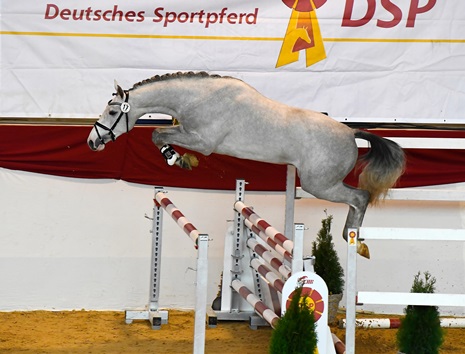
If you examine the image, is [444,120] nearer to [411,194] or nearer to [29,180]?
[411,194]

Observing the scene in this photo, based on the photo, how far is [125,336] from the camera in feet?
18.9

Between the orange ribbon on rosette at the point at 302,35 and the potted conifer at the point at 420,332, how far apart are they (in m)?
1.94

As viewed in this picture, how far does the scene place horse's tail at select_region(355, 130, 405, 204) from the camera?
536 cm

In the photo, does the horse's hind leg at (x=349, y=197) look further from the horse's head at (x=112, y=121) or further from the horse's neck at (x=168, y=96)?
the horse's head at (x=112, y=121)

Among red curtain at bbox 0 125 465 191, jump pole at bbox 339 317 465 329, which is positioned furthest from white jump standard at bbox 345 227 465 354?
red curtain at bbox 0 125 465 191

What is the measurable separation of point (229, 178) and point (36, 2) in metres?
1.61

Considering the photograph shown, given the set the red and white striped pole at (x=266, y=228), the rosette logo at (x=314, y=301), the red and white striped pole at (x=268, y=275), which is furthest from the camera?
the red and white striped pole at (x=268, y=275)

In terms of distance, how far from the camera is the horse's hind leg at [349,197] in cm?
531

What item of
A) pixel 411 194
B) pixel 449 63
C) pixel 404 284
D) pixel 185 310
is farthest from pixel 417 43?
pixel 185 310

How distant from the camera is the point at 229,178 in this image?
635 centimetres

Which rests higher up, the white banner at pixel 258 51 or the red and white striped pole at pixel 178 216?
the white banner at pixel 258 51

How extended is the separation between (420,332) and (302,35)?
2.20 metres

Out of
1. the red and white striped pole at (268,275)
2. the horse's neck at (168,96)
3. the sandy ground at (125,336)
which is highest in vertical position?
the horse's neck at (168,96)

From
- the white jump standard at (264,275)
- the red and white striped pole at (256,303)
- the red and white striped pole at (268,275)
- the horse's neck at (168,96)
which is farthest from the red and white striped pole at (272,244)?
the horse's neck at (168,96)
